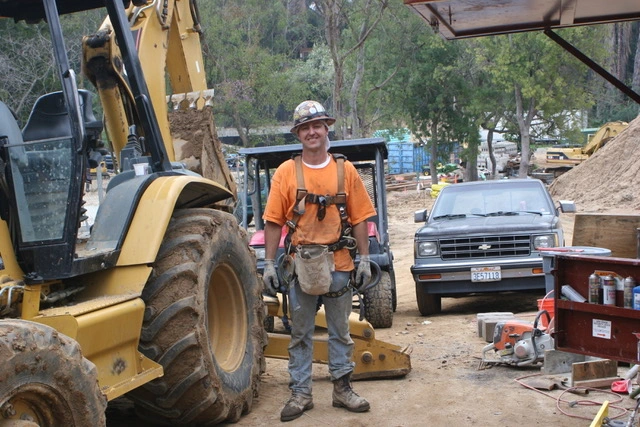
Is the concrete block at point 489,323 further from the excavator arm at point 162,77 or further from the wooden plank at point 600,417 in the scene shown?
the wooden plank at point 600,417

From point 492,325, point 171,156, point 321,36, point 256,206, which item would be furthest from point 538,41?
point 171,156

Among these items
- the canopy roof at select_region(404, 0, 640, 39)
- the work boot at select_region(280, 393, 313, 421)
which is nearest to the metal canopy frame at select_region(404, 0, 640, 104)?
the canopy roof at select_region(404, 0, 640, 39)

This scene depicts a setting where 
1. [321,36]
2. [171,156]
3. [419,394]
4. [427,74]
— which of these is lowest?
[419,394]

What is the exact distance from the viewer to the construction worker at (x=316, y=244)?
21.2 ft

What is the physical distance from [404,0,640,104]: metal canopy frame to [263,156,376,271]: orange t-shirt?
1305 millimetres

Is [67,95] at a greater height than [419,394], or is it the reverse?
[67,95]

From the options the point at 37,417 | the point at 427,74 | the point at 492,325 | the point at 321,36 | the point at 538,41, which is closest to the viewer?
the point at 37,417

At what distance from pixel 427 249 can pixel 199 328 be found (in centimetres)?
603

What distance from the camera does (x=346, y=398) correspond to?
6.65m

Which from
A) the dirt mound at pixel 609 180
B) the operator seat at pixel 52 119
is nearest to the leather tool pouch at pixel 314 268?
the operator seat at pixel 52 119

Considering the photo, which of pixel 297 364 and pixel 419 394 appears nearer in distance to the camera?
pixel 297 364

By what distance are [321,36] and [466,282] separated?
3734 cm

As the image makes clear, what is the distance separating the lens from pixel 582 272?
6.02 meters

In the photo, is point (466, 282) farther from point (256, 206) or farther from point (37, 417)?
point (37, 417)
